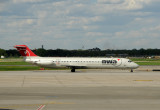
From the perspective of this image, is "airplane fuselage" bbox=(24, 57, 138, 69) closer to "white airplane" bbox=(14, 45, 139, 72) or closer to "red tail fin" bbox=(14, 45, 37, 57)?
"white airplane" bbox=(14, 45, 139, 72)

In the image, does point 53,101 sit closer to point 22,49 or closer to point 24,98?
point 24,98

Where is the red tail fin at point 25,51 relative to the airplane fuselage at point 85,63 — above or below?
above

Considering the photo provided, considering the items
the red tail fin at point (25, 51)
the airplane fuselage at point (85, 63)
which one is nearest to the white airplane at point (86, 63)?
the airplane fuselage at point (85, 63)

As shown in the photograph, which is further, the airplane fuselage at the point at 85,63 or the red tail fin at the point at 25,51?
the red tail fin at the point at 25,51

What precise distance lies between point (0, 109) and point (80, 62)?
123ft

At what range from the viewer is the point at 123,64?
54.3 metres

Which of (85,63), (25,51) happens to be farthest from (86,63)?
(25,51)

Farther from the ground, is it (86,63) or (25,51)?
(25,51)

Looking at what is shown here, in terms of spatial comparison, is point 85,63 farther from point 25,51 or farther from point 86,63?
point 25,51

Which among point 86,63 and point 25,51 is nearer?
point 86,63

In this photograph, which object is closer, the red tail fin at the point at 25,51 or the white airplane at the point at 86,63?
the white airplane at the point at 86,63

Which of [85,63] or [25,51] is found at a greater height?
[25,51]

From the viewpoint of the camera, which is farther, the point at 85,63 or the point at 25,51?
the point at 25,51

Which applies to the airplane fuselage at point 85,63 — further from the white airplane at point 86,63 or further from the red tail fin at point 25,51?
the red tail fin at point 25,51
